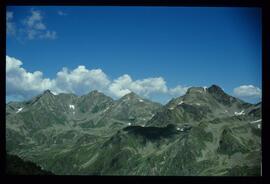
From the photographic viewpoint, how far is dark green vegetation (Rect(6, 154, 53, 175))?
2.50m

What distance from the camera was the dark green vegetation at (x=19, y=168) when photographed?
2.50 metres

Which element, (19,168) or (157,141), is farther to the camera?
(157,141)

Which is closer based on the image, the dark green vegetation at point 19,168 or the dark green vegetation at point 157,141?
the dark green vegetation at point 19,168

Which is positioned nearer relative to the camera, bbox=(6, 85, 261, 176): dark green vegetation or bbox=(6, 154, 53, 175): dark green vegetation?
bbox=(6, 154, 53, 175): dark green vegetation

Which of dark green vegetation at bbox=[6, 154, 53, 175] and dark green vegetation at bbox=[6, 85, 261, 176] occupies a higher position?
dark green vegetation at bbox=[6, 85, 261, 176]

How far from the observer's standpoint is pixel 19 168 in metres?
2.56

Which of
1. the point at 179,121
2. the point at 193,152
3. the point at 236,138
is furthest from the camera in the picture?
the point at 179,121

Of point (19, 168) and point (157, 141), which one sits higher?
point (157, 141)

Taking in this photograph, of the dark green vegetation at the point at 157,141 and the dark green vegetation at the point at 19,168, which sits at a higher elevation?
the dark green vegetation at the point at 157,141
